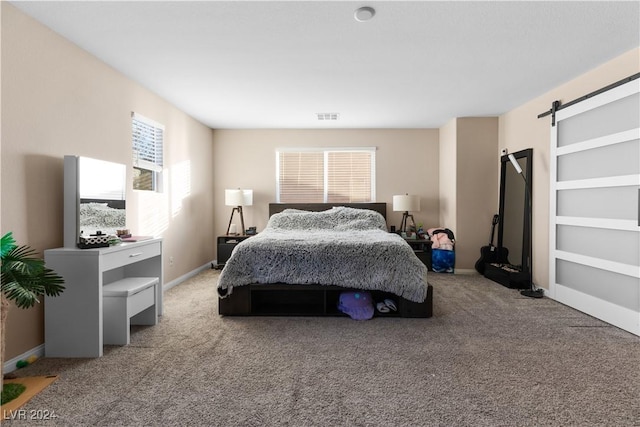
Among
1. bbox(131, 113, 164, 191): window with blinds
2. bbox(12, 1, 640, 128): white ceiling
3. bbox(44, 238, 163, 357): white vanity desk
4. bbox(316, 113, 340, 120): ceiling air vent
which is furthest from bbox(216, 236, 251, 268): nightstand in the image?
bbox(44, 238, 163, 357): white vanity desk

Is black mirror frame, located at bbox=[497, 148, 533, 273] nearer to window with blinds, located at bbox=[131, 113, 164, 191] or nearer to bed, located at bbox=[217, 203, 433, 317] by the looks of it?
bed, located at bbox=[217, 203, 433, 317]

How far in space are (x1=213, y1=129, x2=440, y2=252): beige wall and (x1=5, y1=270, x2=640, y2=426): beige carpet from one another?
2.81 metres

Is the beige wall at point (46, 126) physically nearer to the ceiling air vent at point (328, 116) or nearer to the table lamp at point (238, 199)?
the table lamp at point (238, 199)

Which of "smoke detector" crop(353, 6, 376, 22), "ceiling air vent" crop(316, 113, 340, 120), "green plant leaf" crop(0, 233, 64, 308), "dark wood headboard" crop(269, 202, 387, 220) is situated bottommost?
"green plant leaf" crop(0, 233, 64, 308)

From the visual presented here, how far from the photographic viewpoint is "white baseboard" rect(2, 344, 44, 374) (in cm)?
205

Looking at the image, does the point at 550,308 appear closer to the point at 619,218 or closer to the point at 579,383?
the point at 619,218

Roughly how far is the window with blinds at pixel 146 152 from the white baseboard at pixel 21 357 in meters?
1.73

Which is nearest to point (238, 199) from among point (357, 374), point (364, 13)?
point (364, 13)

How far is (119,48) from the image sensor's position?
267 cm

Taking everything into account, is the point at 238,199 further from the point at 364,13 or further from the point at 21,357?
the point at 364,13

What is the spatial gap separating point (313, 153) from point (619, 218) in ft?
13.2

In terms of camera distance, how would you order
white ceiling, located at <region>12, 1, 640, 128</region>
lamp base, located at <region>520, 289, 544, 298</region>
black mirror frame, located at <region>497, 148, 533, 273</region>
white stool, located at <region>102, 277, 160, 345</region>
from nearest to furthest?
1. white ceiling, located at <region>12, 1, 640, 128</region>
2. white stool, located at <region>102, 277, 160, 345</region>
3. lamp base, located at <region>520, 289, 544, 298</region>
4. black mirror frame, located at <region>497, 148, 533, 273</region>

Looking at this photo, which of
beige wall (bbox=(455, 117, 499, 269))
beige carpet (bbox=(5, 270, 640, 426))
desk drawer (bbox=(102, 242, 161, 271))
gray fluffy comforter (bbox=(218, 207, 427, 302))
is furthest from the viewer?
beige wall (bbox=(455, 117, 499, 269))

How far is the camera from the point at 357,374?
2.02 m
